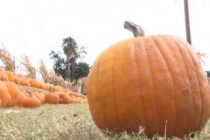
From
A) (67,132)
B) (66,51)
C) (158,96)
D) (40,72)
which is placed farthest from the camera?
(66,51)

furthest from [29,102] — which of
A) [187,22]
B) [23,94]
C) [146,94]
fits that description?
[187,22]

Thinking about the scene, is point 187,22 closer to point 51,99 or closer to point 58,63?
point 51,99

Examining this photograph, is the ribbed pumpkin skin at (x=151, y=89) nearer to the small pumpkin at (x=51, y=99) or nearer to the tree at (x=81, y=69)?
the small pumpkin at (x=51, y=99)

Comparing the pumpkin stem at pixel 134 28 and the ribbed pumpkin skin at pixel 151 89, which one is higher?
the pumpkin stem at pixel 134 28

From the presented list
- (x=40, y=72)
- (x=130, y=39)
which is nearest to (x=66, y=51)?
(x=40, y=72)

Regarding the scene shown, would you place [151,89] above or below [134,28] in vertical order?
below

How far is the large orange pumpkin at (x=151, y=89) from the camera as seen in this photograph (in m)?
2.53

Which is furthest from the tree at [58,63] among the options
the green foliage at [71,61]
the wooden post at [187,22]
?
the wooden post at [187,22]

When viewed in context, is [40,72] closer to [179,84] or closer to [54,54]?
[179,84]

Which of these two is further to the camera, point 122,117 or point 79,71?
point 79,71

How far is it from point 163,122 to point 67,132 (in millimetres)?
666

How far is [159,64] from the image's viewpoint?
2582 mm

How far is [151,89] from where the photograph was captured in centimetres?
253

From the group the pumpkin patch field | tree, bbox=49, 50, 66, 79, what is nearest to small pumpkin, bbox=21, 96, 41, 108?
the pumpkin patch field
